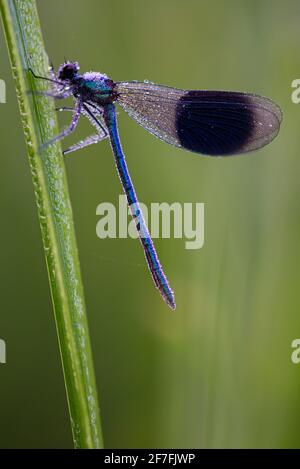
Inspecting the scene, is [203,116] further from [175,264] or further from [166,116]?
[175,264]

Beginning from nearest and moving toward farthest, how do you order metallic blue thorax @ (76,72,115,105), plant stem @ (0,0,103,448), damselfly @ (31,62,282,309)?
plant stem @ (0,0,103,448), damselfly @ (31,62,282,309), metallic blue thorax @ (76,72,115,105)

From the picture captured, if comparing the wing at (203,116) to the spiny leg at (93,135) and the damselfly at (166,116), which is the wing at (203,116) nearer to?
the damselfly at (166,116)

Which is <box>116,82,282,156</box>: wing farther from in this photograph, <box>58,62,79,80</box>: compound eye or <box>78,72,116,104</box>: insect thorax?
<box>58,62,79,80</box>: compound eye

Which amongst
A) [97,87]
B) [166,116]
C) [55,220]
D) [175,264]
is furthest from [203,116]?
[55,220]

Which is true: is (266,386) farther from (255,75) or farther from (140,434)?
(255,75)

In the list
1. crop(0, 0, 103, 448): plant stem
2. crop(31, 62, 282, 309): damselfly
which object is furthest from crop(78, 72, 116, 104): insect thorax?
crop(0, 0, 103, 448): plant stem

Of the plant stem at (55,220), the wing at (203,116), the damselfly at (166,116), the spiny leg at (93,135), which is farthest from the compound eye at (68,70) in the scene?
the plant stem at (55,220)
